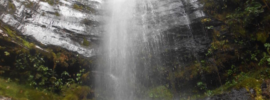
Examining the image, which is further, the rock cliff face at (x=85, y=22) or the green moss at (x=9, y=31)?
the rock cliff face at (x=85, y=22)

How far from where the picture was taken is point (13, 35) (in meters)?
6.18

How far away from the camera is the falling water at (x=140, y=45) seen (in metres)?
7.94

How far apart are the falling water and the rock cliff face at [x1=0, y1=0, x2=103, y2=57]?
993mm

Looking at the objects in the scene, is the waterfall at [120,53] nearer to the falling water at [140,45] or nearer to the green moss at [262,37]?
the falling water at [140,45]

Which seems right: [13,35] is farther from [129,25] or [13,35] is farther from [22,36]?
[129,25]

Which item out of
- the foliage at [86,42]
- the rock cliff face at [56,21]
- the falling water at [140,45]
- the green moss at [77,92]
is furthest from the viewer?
the foliage at [86,42]

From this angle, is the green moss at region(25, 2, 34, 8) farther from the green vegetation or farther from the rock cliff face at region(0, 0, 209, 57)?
the green vegetation

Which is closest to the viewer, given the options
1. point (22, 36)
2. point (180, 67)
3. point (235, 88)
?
point (235, 88)

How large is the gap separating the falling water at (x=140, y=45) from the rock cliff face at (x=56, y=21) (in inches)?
39.1

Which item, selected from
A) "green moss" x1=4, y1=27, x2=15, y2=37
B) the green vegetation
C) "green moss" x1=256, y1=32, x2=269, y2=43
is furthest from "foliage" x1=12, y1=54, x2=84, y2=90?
"green moss" x1=256, y1=32, x2=269, y2=43

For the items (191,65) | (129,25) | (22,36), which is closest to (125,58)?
(129,25)

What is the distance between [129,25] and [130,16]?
2.11 feet

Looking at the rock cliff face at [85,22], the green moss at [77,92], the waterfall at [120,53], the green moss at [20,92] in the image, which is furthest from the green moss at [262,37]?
the green moss at [20,92]

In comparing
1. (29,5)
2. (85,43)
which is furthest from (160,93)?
(29,5)
